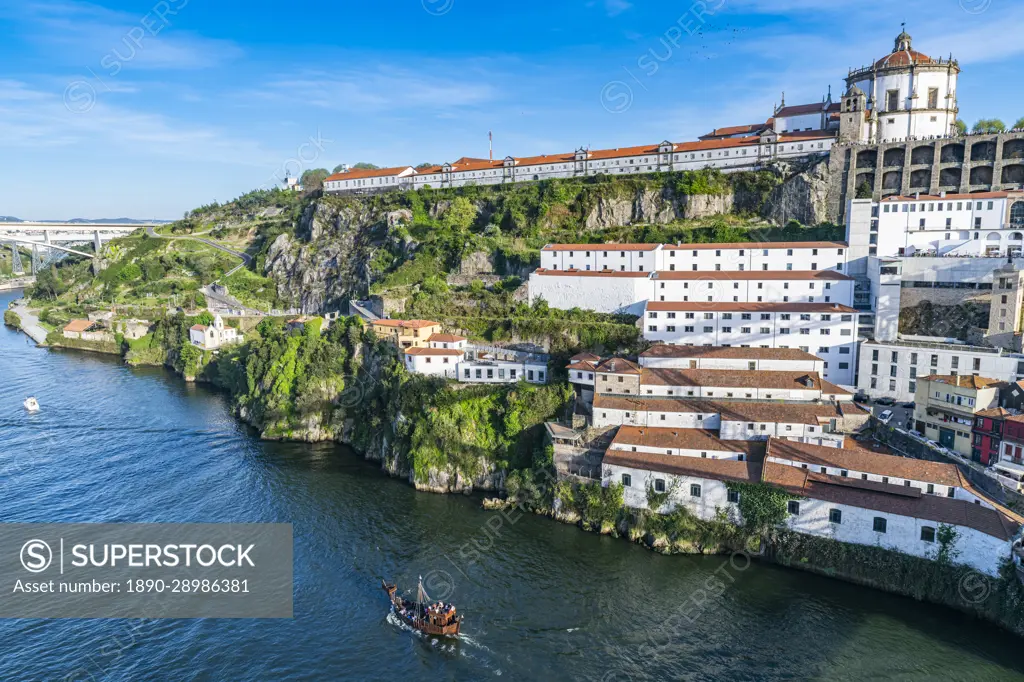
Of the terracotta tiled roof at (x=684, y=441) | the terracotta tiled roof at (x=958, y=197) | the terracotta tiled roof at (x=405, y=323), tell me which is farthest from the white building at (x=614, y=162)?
the terracotta tiled roof at (x=684, y=441)

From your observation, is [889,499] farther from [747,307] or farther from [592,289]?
[592,289]

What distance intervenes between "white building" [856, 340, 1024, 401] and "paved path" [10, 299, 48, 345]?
9513 centimetres

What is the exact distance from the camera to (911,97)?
58.1m

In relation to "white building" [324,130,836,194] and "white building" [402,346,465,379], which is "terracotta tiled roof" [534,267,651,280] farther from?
"white building" [324,130,836,194]

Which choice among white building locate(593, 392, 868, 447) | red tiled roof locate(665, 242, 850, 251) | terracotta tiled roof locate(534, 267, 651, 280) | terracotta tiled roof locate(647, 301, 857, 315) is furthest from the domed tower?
white building locate(593, 392, 868, 447)

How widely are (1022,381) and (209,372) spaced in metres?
65.7

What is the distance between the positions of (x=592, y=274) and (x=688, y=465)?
70.0ft

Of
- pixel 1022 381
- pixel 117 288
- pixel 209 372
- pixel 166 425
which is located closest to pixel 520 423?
pixel 1022 381

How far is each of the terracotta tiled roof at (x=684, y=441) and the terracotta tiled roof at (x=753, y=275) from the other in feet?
54.7

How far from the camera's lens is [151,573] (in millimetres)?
28609

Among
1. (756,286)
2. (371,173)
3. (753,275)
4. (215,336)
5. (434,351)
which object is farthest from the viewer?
(371,173)

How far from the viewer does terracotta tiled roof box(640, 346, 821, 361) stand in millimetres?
38656

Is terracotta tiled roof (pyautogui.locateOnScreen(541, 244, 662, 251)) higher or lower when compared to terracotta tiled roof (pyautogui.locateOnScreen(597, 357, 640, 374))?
higher

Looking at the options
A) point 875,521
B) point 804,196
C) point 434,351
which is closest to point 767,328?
point 875,521
